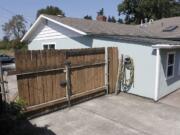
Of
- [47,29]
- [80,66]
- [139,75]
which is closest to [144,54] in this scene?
[139,75]

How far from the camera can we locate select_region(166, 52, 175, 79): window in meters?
8.97

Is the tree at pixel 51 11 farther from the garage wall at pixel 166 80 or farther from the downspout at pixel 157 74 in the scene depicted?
the downspout at pixel 157 74

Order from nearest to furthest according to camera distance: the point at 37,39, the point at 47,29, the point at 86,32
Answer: the point at 86,32 < the point at 47,29 < the point at 37,39

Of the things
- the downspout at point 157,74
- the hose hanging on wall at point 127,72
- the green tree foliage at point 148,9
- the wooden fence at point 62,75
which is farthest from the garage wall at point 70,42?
the green tree foliage at point 148,9

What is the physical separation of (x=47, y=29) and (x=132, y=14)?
97.3 feet

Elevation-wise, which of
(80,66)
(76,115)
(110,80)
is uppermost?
(80,66)

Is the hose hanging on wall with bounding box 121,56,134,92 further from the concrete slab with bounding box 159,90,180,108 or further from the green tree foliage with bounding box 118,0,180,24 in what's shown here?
the green tree foliage with bounding box 118,0,180,24

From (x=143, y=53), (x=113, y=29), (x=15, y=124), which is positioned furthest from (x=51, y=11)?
(x=15, y=124)

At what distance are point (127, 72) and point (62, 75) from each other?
334cm

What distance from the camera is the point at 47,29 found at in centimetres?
1312

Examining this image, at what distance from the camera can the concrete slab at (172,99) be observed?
803 centimetres

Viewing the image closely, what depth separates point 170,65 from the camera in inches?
360

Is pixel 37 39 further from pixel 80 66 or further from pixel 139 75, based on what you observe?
pixel 139 75

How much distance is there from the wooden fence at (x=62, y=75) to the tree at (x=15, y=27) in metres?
46.4
